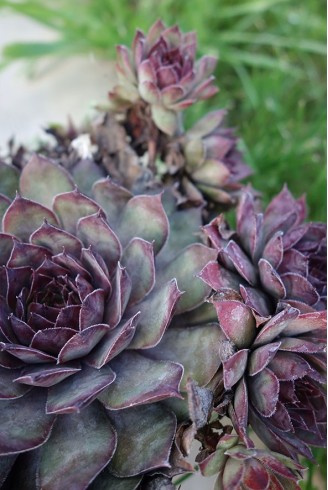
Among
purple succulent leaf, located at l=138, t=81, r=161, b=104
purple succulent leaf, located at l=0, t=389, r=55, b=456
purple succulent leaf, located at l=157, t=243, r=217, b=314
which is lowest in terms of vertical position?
purple succulent leaf, located at l=0, t=389, r=55, b=456

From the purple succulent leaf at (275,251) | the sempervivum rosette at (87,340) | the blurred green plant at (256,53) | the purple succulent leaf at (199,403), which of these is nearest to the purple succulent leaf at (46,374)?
the sempervivum rosette at (87,340)

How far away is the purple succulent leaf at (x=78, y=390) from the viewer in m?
0.53

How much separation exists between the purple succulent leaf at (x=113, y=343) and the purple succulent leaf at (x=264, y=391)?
13 centimetres

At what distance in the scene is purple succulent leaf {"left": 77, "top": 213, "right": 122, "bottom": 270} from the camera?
63 centimetres

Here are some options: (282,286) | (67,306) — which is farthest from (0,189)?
(282,286)

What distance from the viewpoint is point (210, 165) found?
0.81 meters

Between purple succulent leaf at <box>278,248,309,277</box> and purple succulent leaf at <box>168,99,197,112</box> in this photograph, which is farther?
purple succulent leaf at <box>168,99,197,112</box>

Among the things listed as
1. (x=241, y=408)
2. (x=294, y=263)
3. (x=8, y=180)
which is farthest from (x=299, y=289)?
(x=8, y=180)

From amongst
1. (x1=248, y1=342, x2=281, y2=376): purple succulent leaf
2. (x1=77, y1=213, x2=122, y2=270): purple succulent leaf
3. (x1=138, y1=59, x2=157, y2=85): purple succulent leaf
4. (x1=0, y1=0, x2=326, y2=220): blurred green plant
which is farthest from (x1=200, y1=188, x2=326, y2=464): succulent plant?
(x1=0, y1=0, x2=326, y2=220): blurred green plant

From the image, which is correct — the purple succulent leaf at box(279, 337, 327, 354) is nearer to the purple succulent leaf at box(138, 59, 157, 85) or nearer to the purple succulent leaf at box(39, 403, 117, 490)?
the purple succulent leaf at box(39, 403, 117, 490)

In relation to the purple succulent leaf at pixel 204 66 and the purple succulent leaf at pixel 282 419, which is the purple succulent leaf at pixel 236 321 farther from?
the purple succulent leaf at pixel 204 66

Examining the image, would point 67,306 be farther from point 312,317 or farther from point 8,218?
point 312,317

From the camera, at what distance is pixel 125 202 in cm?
71

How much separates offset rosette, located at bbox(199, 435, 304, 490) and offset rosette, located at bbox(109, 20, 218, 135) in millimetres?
411
